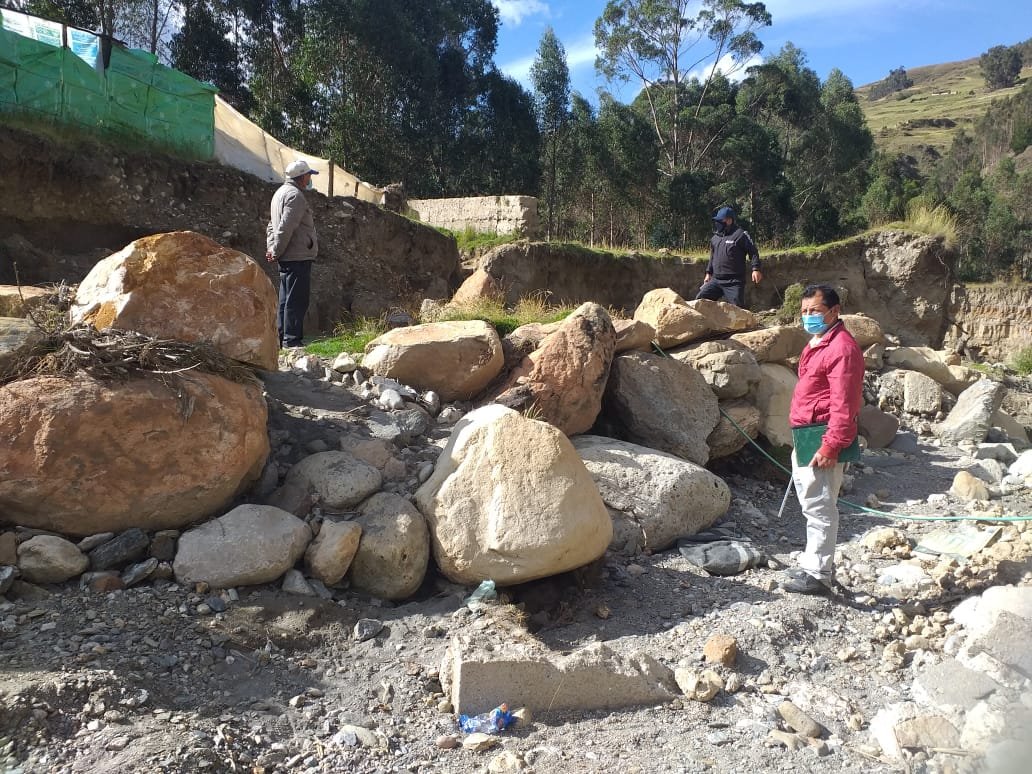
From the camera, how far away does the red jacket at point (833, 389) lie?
12.1ft

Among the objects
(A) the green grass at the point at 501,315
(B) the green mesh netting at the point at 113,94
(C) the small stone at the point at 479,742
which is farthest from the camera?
(B) the green mesh netting at the point at 113,94

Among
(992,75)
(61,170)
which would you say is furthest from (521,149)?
(992,75)

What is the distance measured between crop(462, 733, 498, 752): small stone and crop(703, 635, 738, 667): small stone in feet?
3.70

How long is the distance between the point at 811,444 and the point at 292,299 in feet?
14.1

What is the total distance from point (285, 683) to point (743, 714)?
185 cm

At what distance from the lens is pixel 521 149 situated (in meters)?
23.8

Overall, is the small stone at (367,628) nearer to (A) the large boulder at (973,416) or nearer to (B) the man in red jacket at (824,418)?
(B) the man in red jacket at (824,418)

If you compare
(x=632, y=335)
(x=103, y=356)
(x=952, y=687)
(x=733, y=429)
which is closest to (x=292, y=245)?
(x=103, y=356)

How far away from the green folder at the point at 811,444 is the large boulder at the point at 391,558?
6.63 feet

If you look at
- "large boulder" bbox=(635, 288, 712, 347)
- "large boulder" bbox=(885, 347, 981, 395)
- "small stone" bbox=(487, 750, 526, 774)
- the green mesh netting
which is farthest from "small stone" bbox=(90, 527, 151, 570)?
"large boulder" bbox=(885, 347, 981, 395)

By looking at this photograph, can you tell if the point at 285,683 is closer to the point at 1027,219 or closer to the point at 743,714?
the point at 743,714

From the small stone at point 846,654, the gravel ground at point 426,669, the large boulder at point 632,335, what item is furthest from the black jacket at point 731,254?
the small stone at point 846,654

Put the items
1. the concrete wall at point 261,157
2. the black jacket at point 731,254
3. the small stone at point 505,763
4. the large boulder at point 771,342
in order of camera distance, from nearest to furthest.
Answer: the small stone at point 505,763, the large boulder at point 771,342, the black jacket at point 731,254, the concrete wall at point 261,157

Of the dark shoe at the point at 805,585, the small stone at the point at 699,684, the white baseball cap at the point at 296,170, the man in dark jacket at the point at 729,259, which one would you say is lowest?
the small stone at the point at 699,684
